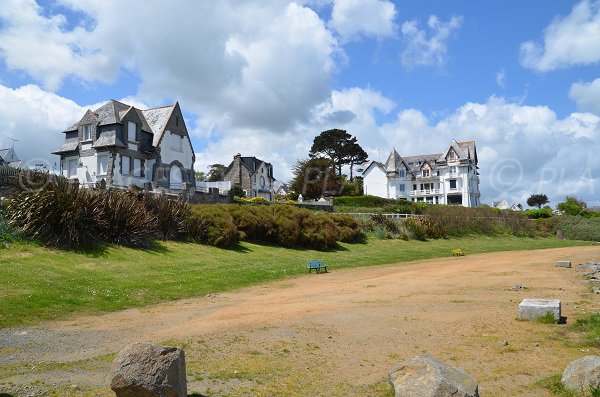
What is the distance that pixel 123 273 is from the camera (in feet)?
53.4

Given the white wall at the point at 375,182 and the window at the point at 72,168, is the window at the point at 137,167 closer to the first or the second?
the window at the point at 72,168

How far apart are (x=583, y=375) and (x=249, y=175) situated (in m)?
64.9

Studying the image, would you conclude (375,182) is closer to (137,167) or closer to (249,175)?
(249,175)

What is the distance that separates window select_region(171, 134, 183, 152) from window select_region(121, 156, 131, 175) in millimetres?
A: 5010

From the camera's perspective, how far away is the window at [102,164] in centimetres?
4283

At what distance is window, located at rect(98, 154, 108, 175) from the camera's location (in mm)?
42825

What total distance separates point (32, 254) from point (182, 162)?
3281 centimetres

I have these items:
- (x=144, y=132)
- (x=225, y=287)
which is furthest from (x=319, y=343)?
(x=144, y=132)

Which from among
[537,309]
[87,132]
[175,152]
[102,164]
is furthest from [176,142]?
[537,309]

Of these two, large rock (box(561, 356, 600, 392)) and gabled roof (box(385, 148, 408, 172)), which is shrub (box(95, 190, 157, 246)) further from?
gabled roof (box(385, 148, 408, 172))

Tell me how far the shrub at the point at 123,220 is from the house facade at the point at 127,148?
66.9 ft

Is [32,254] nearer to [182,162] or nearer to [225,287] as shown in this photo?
[225,287]

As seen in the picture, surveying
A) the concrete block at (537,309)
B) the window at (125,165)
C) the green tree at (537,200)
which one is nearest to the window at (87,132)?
the window at (125,165)

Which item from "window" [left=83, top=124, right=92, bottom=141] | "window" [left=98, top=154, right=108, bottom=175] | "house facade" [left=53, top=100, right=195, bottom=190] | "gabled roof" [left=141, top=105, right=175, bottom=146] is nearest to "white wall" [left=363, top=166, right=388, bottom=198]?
"house facade" [left=53, top=100, right=195, bottom=190]
